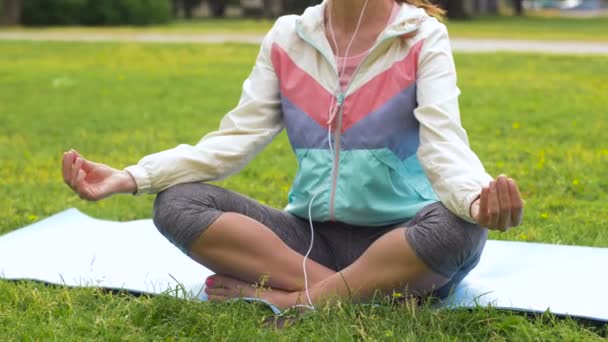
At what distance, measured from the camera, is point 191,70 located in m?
11.7

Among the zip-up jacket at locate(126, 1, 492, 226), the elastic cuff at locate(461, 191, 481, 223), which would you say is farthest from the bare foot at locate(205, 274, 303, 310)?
the elastic cuff at locate(461, 191, 481, 223)

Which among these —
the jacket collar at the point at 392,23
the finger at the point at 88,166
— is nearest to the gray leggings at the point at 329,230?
the finger at the point at 88,166

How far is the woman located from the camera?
Answer: 9.11 feet

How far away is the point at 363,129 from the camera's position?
2.95 meters

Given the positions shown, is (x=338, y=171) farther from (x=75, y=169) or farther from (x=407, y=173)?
(x=75, y=169)

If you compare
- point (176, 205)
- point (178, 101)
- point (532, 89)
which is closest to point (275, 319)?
point (176, 205)

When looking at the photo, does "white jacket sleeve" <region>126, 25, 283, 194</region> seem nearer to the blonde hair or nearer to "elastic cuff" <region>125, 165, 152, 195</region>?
"elastic cuff" <region>125, 165, 152, 195</region>

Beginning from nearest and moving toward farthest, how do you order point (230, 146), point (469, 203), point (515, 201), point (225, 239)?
point (515, 201), point (469, 203), point (225, 239), point (230, 146)

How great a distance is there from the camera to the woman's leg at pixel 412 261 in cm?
268

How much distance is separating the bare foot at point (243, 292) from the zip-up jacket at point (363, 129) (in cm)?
28

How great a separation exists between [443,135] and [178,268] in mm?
1150

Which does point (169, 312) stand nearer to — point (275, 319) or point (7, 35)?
point (275, 319)

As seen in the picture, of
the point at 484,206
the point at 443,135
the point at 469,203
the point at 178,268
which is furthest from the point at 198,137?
the point at 484,206

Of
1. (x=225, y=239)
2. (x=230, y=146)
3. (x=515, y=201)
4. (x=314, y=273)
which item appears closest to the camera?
(x=515, y=201)
